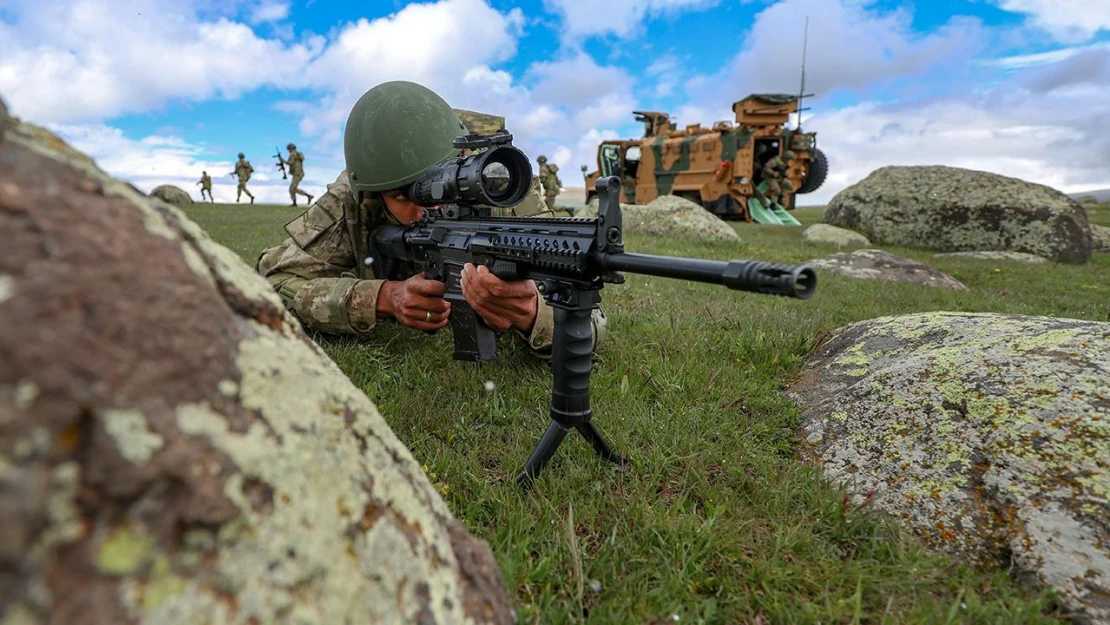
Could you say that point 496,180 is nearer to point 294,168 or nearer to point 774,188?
point 774,188

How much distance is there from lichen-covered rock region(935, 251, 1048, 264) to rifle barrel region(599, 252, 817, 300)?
12.3 meters

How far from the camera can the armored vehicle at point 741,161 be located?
2044cm

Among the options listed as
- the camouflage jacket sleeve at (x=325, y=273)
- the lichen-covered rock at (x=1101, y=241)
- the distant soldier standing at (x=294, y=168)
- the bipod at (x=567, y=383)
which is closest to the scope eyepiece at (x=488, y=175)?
the bipod at (x=567, y=383)

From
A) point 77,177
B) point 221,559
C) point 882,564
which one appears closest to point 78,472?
point 221,559

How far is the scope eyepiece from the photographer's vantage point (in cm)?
288

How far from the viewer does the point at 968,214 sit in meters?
13.3

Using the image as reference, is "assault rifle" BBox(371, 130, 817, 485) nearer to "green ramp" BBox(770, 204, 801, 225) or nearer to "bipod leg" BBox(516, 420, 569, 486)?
"bipod leg" BBox(516, 420, 569, 486)

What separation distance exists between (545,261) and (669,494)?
107 centimetres

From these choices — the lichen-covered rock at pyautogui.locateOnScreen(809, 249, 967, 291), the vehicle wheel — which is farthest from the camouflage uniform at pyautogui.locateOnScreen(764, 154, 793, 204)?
the lichen-covered rock at pyautogui.locateOnScreen(809, 249, 967, 291)

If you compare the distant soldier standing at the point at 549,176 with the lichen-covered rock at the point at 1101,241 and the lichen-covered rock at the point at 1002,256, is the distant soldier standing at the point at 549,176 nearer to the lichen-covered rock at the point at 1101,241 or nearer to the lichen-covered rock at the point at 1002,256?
the lichen-covered rock at the point at 1002,256

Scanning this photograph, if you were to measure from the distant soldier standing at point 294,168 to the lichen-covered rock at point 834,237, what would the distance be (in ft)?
63.4

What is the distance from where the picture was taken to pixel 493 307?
3176mm

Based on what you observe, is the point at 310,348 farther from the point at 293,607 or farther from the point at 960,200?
the point at 960,200

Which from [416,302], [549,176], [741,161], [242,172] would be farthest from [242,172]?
[416,302]
